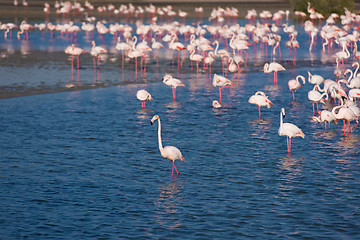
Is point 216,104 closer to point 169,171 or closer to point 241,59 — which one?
point 169,171

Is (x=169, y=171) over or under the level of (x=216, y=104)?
under

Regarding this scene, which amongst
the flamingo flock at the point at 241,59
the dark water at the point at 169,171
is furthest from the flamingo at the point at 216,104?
the dark water at the point at 169,171

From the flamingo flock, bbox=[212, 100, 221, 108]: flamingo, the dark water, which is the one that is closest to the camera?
the dark water

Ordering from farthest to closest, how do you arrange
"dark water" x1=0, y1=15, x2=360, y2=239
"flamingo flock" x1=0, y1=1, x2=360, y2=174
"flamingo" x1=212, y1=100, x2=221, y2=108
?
"flamingo" x1=212, y1=100, x2=221, y2=108, "flamingo flock" x1=0, y1=1, x2=360, y2=174, "dark water" x1=0, y1=15, x2=360, y2=239

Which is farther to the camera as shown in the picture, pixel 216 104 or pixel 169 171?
pixel 216 104

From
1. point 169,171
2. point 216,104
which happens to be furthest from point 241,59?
point 169,171

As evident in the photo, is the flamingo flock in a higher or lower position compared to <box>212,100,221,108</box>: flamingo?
higher

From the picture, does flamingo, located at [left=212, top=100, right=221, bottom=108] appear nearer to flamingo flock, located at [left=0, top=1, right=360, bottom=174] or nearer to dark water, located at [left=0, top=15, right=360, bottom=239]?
flamingo flock, located at [left=0, top=1, right=360, bottom=174]

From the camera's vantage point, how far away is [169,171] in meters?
13.0

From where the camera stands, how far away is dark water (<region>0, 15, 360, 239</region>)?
10164 millimetres

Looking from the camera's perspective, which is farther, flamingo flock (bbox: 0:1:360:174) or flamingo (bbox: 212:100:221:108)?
flamingo (bbox: 212:100:221:108)

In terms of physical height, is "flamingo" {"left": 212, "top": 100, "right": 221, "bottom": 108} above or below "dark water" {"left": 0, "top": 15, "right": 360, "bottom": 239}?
above

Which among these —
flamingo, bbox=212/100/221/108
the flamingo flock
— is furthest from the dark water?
the flamingo flock

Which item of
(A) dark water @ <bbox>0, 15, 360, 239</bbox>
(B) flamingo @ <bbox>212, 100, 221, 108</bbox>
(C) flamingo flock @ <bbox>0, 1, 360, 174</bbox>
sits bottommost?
(A) dark water @ <bbox>0, 15, 360, 239</bbox>
